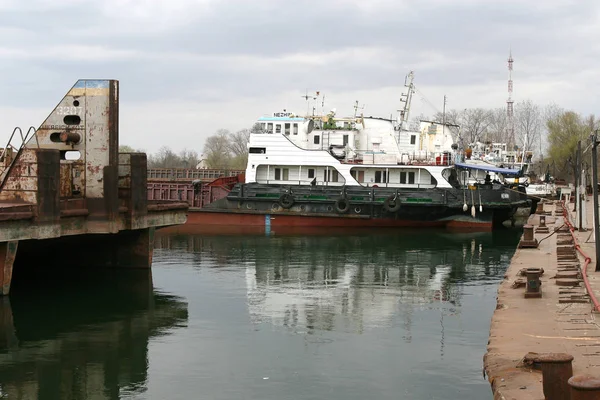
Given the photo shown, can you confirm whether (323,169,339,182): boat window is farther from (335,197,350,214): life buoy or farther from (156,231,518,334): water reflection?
(156,231,518,334): water reflection

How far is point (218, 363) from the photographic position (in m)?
10.1

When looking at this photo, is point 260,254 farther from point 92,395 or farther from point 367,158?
point 92,395

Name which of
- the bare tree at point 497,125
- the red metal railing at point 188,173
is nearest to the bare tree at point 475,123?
the bare tree at point 497,125

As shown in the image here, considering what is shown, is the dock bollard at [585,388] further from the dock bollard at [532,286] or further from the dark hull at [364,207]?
the dark hull at [364,207]

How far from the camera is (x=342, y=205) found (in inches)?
1176

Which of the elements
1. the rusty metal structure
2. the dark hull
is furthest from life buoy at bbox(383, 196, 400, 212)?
the rusty metal structure

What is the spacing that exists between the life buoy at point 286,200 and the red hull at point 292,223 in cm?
42

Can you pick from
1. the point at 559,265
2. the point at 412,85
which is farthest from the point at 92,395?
the point at 412,85

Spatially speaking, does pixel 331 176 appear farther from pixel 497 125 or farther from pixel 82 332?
pixel 497 125

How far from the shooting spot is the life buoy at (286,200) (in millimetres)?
30375

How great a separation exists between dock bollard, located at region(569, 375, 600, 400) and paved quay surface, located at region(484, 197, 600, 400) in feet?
5.07

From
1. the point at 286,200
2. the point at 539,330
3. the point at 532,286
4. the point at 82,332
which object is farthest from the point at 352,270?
the point at 286,200

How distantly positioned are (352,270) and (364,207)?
34.5ft

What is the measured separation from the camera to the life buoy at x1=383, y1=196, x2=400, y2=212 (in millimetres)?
29312
